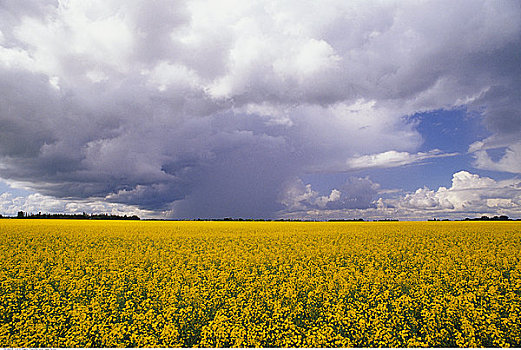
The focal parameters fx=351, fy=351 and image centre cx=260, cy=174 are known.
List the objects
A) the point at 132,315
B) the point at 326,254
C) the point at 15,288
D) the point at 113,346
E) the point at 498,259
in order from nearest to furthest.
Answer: the point at 113,346, the point at 132,315, the point at 15,288, the point at 498,259, the point at 326,254

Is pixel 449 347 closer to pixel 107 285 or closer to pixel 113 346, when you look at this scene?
pixel 113 346

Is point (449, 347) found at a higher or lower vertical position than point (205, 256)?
lower

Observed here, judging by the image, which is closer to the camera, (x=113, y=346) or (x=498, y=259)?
(x=113, y=346)

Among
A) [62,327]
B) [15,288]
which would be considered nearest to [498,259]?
[62,327]

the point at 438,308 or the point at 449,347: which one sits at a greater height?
the point at 438,308

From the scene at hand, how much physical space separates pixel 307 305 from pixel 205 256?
6938 mm

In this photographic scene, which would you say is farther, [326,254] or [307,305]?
[326,254]

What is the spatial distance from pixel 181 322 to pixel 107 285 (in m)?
4.14

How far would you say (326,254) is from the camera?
49.5ft

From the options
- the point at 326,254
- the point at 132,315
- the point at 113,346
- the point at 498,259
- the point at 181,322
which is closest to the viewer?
the point at 113,346

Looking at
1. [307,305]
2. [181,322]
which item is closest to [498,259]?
[307,305]

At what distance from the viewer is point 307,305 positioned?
26.7 ft

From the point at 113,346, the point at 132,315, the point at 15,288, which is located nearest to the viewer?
the point at 113,346

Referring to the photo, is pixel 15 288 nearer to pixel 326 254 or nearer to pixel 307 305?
pixel 307 305
